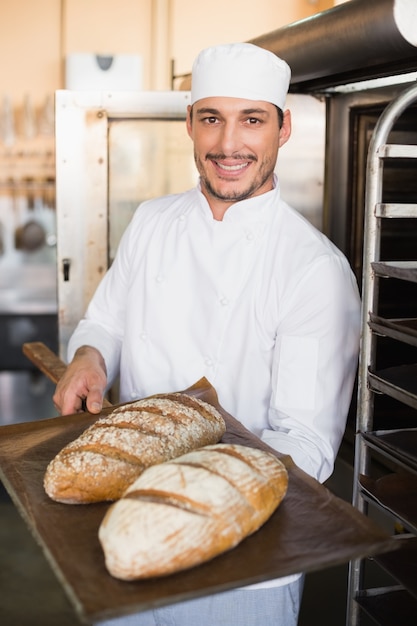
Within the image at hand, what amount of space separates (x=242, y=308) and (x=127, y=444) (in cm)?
57

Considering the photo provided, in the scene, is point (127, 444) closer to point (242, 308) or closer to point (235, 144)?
point (242, 308)

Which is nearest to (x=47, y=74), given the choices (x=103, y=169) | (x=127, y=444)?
(x=103, y=169)

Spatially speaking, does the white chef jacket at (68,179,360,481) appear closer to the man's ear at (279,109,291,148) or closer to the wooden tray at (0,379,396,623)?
the man's ear at (279,109,291,148)

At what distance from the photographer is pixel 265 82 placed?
1.75 meters

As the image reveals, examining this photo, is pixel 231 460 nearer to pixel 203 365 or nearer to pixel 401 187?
pixel 203 365

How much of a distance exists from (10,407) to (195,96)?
302 cm

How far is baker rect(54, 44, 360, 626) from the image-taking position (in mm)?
1562

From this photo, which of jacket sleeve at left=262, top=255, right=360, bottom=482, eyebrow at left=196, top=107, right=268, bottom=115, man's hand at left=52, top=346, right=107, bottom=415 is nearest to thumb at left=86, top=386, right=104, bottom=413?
man's hand at left=52, top=346, right=107, bottom=415

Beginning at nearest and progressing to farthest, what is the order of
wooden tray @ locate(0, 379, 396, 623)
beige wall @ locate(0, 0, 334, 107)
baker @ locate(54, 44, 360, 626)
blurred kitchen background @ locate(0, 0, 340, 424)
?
1. wooden tray @ locate(0, 379, 396, 623)
2. baker @ locate(54, 44, 360, 626)
3. blurred kitchen background @ locate(0, 0, 340, 424)
4. beige wall @ locate(0, 0, 334, 107)

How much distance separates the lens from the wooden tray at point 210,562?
0.93 metres

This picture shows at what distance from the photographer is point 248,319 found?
1.76m

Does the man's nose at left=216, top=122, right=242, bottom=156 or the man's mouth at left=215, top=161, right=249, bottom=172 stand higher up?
the man's nose at left=216, top=122, right=242, bottom=156

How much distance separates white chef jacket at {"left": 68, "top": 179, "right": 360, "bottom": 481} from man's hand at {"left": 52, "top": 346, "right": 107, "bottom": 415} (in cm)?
17

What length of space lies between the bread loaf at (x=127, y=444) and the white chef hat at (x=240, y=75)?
0.73 metres
